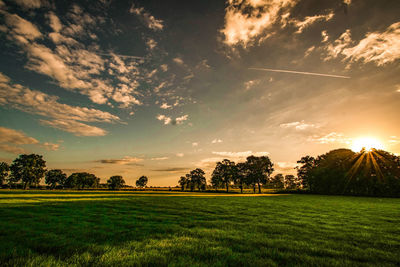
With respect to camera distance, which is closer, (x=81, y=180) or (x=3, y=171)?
(x=3, y=171)

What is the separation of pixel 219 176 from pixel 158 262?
295 ft

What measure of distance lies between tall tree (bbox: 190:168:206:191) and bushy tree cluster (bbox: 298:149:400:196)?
6356 centimetres

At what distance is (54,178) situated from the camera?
143875 mm

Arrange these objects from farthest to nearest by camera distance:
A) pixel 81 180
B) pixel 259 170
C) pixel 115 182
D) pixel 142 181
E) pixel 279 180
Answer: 1. pixel 279 180
2. pixel 142 181
3. pixel 81 180
4. pixel 115 182
5. pixel 259 170

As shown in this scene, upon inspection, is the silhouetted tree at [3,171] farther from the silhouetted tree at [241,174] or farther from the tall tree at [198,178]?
the silhouetted tree at [241,174]

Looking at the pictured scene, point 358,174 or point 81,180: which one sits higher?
point 358,174

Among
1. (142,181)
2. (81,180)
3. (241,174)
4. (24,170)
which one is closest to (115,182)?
(142,181)

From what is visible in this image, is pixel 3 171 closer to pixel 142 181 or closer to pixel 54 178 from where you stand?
pixel 54 178

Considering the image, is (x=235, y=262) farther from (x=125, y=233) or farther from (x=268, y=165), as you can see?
(x=268, y=165)

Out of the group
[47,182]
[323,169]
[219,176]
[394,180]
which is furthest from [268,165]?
[47,182]

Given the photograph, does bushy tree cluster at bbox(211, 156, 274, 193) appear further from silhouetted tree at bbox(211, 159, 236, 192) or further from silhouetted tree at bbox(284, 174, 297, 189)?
silhouetted tree at bbox(284, 174, 297, 189)

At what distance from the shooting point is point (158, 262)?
4414 millimetres

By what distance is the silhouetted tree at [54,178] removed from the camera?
144 m

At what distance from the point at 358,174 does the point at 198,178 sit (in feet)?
267
